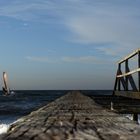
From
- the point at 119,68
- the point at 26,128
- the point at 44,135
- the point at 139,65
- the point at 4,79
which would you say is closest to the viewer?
the point at 44,135

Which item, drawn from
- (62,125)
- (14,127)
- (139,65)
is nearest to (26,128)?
(14,127)

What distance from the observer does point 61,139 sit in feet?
12.1

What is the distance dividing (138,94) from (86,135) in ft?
35.4

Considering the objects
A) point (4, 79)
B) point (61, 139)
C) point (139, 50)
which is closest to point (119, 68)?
point (139, 50)

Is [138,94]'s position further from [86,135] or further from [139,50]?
[86,135]

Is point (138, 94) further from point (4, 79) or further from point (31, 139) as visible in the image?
point (4, 79)

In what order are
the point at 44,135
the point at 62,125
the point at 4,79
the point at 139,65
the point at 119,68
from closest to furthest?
1. the point at 44,135
2. the point at 62,125
3. the point at 139,65
4. the point at 119,68
5. the point at 4,79

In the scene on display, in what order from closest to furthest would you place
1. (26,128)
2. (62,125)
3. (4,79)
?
(26,128) → (62,125) → (4,79)

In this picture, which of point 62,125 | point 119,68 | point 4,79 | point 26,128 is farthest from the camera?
point 4,79

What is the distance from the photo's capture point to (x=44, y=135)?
3.94 metres

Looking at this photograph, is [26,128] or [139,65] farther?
[139,65]

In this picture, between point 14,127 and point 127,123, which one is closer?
point 14,127

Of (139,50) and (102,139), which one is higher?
(139,50)

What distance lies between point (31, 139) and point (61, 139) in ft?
0.83
